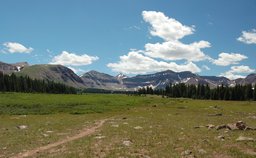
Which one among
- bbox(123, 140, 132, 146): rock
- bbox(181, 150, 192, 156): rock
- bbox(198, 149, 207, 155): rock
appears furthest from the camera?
bbox(123, 140, 132, 146): rock

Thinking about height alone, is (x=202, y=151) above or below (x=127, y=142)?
above

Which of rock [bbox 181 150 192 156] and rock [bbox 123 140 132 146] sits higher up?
rock [bbox 181 150 192 156]

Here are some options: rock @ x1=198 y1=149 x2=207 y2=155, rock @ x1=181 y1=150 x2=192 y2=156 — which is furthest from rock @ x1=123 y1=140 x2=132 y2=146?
rock @ x1=198 y1=149 x2=207 y2=155

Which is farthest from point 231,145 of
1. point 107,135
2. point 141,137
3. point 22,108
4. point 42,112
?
point 22,108

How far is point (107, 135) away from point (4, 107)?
4835cm

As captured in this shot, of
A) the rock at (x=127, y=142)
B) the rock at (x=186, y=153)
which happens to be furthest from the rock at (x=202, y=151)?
the rock at (x=127, y=142)

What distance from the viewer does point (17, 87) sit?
613ft

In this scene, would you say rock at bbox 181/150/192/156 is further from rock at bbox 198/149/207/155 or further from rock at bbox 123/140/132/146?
rock at bbox 123/140/132/146

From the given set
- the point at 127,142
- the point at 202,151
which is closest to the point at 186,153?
the point at 202,151

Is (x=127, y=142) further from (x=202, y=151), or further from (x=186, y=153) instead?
(x=202, y=151)

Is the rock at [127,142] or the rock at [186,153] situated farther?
the rock at [127,142]

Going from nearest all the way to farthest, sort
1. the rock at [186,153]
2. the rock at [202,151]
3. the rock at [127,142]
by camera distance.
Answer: the rock at [186,153] → the rock at [202,151] → the rock at [127,142]

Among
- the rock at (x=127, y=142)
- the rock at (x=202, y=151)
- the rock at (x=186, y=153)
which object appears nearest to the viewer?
the rock at (x=186, y=153)

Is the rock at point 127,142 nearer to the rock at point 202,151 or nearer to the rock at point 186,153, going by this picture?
the rock at point 186,153
